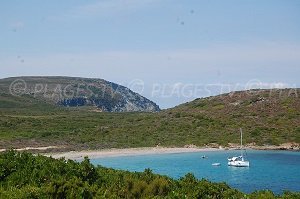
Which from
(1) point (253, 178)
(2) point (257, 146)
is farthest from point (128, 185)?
(2) point (257, 146)

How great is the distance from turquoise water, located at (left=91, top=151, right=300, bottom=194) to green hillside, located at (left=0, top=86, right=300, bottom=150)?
12233 mm

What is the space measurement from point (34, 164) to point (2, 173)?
2.20 meters

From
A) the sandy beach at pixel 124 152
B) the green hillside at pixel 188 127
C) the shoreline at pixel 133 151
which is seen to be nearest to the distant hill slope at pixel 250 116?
the green hillside at pixel 188 127

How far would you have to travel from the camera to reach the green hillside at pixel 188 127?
9994cm

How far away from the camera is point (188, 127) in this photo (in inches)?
4437

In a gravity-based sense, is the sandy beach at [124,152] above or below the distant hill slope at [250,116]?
below

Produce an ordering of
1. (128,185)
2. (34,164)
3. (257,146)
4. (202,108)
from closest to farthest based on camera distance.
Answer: (128,185) → (34,164) → (257,146) → (202,108)

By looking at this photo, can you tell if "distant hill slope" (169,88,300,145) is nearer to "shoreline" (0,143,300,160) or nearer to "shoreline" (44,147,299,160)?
"shoreline" (0,143,300,160)

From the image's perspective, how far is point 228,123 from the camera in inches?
4464

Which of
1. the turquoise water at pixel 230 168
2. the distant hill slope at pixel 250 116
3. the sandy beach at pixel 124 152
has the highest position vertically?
the distant hill slope at pixel 250 116

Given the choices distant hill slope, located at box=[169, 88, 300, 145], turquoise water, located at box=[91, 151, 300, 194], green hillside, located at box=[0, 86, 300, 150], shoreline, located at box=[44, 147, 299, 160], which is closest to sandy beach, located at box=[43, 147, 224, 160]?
shoreline, located at box=[44, 147, 299, 160]

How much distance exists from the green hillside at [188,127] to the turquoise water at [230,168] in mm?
12233

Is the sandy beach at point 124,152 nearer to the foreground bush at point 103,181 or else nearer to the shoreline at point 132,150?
the shoreline at point 132,150

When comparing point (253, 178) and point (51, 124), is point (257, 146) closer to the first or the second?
point (253, 178)
